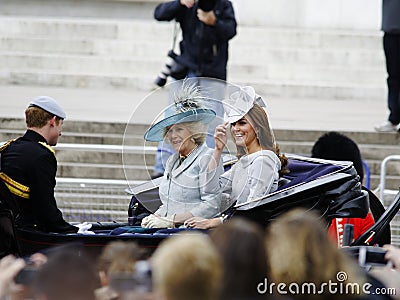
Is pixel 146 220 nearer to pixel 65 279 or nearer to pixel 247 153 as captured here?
pixel 247 153

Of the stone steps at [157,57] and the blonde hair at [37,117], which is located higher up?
the blonde hair at [37,117]

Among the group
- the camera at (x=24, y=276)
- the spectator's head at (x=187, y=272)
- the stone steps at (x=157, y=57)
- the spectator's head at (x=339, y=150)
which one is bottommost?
the stone steps at (x=157, y=57)

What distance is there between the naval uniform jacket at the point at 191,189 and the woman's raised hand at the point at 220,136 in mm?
61

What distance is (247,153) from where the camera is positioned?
610cm

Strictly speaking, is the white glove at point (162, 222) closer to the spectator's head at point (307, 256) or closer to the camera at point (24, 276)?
the camera at point (24, 276)

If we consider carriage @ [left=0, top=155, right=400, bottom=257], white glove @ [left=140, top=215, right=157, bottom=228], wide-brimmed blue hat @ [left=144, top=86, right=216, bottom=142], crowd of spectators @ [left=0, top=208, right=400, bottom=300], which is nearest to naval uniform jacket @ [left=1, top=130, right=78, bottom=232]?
carriage @ [left=0, top=155, right=400, bottom=257]

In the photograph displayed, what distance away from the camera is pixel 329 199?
595 cm

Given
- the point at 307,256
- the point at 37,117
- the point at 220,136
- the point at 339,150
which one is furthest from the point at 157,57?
the point at 307,256

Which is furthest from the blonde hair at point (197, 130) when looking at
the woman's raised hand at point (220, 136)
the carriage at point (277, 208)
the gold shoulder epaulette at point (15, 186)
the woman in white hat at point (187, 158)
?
the gold shoulder epaulette at point (15, 186)

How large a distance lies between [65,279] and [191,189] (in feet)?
8.98

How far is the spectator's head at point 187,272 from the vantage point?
305cm

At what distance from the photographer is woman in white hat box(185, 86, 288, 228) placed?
→ 5.93m

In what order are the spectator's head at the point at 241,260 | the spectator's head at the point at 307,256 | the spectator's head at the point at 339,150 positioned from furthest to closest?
the spectator's head at the point at 339,150
the spectator's head at the point at 307,256
the spectator's head at the point at 241,260

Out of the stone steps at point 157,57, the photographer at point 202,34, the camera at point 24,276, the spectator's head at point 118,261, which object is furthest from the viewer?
the stone steps at point 157,57
